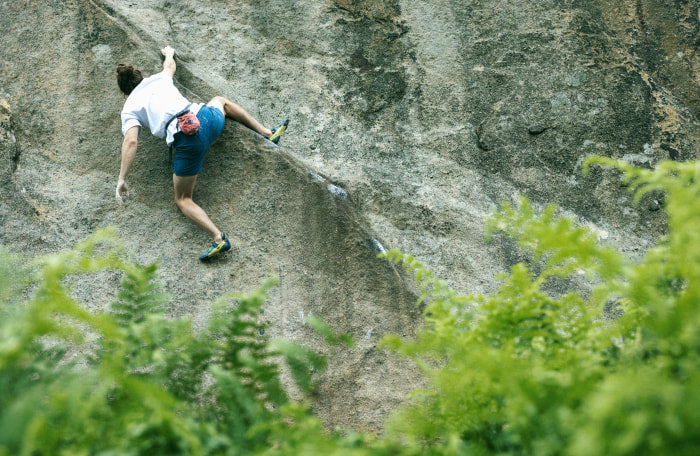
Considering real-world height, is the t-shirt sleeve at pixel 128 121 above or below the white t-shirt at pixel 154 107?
below

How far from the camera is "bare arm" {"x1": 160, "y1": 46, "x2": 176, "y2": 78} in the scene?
14.7 feet

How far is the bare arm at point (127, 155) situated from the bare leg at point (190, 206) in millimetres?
382

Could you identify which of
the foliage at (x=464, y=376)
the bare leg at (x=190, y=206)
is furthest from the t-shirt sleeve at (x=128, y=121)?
the foliage at (x=464, y=376)

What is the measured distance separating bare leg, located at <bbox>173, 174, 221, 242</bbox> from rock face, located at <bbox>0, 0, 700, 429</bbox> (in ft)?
0.42

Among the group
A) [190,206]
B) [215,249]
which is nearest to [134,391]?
[215,249]

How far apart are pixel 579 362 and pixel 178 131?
3287 mm

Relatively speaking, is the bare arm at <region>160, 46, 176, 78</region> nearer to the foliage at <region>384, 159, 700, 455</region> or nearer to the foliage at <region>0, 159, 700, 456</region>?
the foliage at <region>0, 159, 700, 456</region>

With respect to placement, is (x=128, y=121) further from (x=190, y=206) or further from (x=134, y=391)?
(x=134, y=391)

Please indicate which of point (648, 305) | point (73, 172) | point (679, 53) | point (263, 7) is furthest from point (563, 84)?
point (73, 172)

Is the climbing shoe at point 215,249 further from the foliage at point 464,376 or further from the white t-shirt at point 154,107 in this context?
the foliage at point 464,376

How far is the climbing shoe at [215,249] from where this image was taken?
385 centimetres

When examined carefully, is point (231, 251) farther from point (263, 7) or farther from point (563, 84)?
point (563, 84)

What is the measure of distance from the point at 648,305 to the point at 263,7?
498cm

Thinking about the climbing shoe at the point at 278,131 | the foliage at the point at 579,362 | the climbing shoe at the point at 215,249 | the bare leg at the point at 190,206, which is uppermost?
the foliage at the point at 579,362
